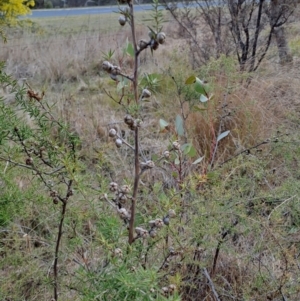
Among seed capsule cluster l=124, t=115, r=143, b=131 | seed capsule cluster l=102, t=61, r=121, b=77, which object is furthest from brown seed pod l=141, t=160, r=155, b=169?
seed capsule cluster l=102, t=61, r=121, b=77

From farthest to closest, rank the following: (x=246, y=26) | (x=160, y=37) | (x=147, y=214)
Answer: (x=246, y=26), (x=147, y=214), (x=160, y=37)

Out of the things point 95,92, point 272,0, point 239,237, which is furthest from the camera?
point 95,92

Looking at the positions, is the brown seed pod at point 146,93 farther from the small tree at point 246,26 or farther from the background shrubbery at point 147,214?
the small tree at point 246,26

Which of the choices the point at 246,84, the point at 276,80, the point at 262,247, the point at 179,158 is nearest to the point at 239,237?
the point at 262,247

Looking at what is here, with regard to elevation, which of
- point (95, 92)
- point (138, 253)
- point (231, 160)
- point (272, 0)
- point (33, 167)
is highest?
point (272, 0)

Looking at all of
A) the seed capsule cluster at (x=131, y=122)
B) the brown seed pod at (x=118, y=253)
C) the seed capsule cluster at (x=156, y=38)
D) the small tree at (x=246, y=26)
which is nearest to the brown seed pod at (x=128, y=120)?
the seed capsule cluster at (x=131, y=122)

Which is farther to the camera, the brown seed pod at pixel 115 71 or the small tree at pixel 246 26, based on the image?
the small tree at pixel 246 26

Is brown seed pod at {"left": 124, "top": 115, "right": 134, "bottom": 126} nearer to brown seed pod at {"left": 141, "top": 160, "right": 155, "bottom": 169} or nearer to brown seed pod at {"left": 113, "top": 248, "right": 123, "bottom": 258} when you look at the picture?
brown seed pod at {"left": 141, "top": 160, "right": 155, "bottom": 169}

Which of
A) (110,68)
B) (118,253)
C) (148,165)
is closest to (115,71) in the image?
(110,68)

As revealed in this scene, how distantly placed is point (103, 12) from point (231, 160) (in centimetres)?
1013

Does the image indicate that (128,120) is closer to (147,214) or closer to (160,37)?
(160,37)

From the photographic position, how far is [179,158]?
1108 millimetres

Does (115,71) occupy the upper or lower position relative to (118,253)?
upper

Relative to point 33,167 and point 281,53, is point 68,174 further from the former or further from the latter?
point 281,53
